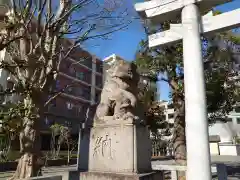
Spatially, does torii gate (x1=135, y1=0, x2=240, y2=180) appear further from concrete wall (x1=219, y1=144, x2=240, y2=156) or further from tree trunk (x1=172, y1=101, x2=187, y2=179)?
concrete wall (x1=219, y1=144, x2=240, y2=156)

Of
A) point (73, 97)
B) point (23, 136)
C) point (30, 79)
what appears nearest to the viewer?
point (23, 136)

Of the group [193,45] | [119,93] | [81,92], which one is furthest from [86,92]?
[193,45]

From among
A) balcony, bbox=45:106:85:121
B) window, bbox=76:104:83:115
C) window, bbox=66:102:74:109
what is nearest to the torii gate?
balcony, bbox=45:106:85:121

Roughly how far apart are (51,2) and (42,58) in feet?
5.84

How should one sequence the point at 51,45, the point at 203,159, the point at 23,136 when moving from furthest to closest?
the point at 51,45 → the point at 23,136 → the point at 203,159

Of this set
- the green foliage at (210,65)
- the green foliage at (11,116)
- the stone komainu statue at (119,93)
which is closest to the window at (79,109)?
the green foliage at (210,65)

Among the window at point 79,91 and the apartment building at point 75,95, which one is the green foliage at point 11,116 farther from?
the window at point 79,91

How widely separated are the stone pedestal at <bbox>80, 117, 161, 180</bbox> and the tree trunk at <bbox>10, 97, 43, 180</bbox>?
1154 millimetres

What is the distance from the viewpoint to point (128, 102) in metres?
5.27

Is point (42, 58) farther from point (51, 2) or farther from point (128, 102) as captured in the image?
point (128, 102)

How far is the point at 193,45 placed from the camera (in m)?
4.82

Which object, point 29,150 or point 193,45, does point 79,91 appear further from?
point 193,45

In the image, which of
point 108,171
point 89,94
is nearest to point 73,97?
point 89,94

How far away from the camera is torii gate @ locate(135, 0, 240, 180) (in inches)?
173
